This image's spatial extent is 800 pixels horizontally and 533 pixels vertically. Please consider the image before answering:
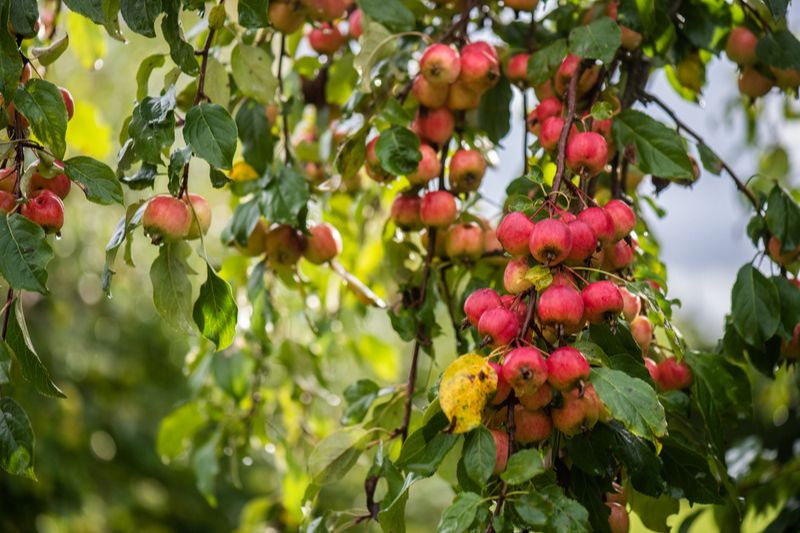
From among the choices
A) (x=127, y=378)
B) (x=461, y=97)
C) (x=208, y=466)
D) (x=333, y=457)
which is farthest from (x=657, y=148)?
(x=127, y=378)

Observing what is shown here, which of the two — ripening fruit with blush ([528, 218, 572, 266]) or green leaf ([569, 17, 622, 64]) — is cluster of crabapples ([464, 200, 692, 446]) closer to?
ripening fruit with blush ([528, 218, 572, 266])

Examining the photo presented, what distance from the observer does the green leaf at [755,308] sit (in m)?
0.85

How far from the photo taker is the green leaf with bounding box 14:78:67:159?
26.5 inches

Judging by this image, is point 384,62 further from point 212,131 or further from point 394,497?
point 394,497

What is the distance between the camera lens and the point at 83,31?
4.07ft

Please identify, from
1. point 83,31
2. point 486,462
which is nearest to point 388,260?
point 486,462

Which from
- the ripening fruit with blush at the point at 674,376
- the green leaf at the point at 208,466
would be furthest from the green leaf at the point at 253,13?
the green leaf at the point at 208,466

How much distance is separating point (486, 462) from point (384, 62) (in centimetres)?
51

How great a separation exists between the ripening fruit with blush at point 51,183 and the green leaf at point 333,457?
326 millimetres

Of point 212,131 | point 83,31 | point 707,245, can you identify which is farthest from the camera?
point 707,245

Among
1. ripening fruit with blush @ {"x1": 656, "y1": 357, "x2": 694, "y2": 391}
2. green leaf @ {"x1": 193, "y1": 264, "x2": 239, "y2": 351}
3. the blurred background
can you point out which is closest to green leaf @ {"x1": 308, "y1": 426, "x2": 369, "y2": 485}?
green leaf @ {"x1": 193, "y1": 264, "x2": 239, "y2": 351}

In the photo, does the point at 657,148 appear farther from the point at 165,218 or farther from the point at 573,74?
the point at 165,218

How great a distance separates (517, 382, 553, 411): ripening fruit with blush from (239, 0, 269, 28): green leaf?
36 cm

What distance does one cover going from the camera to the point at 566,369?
580 millimetres
